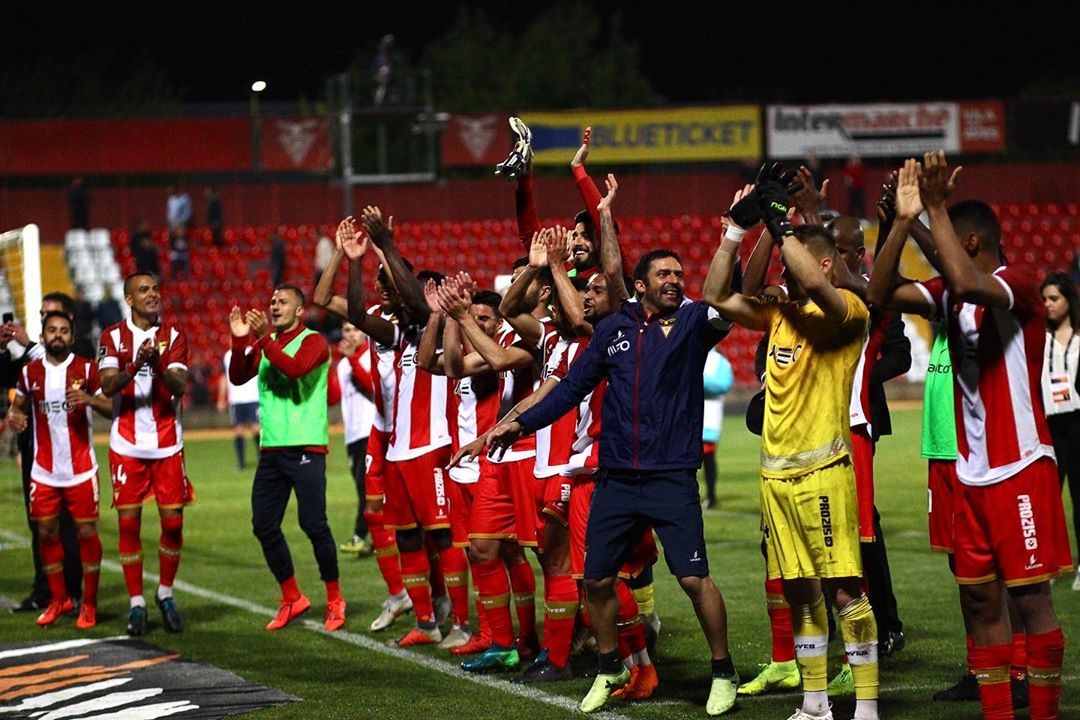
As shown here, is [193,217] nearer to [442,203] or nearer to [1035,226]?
[442,203]

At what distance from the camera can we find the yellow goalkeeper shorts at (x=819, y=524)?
6.86 meters

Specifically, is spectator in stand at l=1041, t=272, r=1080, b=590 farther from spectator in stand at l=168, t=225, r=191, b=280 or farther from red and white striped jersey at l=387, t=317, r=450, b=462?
spectator in stand at l=168, t=225, r=191, b=280

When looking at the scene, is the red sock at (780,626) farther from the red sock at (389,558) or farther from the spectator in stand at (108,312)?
the spectator in stand at (108,312)

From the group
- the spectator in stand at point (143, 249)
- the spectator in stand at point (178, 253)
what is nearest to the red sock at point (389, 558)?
the spectator in stand at point (143, 249)

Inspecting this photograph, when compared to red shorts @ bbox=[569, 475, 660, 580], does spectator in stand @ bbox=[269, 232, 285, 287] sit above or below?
above

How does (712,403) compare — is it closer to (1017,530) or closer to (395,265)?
(395,265)

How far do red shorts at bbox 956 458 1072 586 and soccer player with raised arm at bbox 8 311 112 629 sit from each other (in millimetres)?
6568

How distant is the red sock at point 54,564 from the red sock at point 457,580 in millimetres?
3070

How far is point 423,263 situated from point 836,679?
3017 cm

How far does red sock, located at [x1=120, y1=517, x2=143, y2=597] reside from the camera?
10.8m

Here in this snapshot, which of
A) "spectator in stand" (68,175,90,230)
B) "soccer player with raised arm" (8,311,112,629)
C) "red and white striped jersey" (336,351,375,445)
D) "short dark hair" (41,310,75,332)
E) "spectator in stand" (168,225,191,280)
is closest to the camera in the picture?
"soccer player with raised arm" (8,311,112,629)

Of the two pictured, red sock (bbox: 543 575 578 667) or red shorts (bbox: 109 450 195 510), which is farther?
red shorts (bbox: 109 450 195 510)

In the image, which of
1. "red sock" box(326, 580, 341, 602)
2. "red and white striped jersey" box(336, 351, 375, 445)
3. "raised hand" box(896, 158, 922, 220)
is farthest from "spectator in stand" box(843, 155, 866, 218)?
"raised hand" box(896, 158, 922, 220)

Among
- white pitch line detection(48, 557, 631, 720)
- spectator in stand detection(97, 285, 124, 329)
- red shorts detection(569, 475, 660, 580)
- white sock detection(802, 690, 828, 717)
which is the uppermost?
spectator in stand detection(97, 285, 124, 329)
